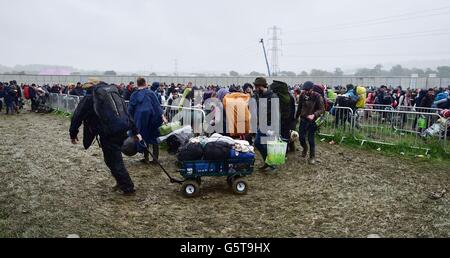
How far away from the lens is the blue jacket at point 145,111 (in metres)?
8.46

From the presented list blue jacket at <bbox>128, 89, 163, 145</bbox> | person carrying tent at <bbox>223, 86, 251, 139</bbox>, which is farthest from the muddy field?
person carrying tent at <bbox>223, 86, 251, 139</bbox>

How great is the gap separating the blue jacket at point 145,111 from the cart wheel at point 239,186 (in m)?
2.61

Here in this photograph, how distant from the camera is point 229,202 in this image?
21.8ft

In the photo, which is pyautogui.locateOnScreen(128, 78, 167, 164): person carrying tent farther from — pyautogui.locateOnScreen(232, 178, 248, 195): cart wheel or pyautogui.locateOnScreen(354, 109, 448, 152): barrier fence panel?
pyautogui.locateOnScreen(354, 109, 448, 152): barrier fence panel

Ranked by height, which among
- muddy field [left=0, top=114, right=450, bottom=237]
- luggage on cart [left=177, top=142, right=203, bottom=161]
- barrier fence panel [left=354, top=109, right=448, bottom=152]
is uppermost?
luggage on cart [left=177, top=142, right=203, bottom=161]

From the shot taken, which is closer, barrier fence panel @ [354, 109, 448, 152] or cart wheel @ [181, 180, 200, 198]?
cart wheel @ [181, 180, 200, 198]

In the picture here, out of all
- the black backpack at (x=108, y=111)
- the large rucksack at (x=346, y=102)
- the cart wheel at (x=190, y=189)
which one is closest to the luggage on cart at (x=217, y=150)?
the cart wheel at (x=190, y=189)

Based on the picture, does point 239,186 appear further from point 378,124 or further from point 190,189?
point 378,124

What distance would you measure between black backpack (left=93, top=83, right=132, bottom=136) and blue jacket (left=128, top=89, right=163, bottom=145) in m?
1.87

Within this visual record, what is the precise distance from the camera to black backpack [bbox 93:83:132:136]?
6.47 metres

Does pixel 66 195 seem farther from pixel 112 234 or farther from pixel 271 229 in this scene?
pixel 271 229

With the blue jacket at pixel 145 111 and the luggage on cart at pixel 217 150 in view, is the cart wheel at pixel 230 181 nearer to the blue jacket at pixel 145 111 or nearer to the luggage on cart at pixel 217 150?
the luggage on cart at pixel 217 150
